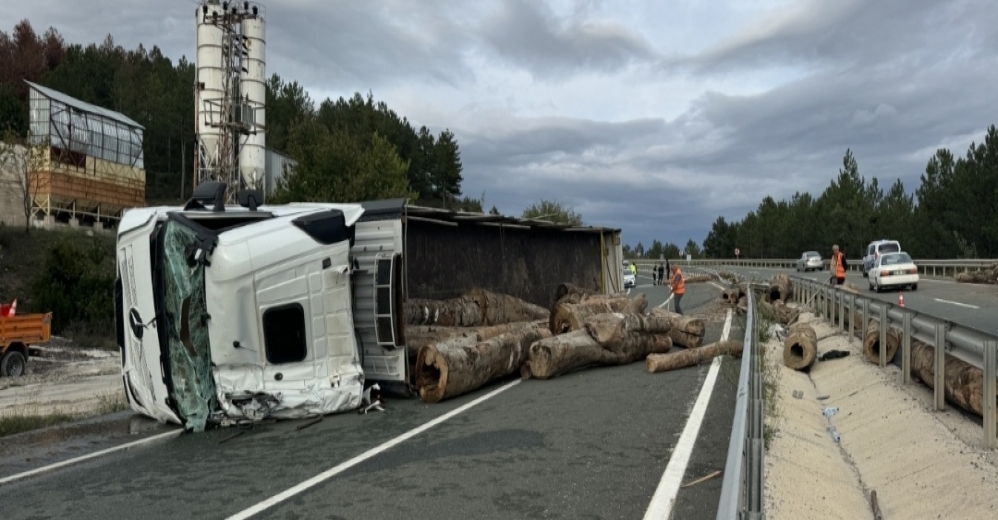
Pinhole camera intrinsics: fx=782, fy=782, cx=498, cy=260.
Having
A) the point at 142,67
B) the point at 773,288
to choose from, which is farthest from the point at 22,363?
the point at 142,67

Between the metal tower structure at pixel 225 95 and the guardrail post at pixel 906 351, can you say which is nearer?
the guardrail post at pixel 906 351

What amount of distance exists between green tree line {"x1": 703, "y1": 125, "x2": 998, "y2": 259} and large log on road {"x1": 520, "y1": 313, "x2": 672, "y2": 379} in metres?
42.1

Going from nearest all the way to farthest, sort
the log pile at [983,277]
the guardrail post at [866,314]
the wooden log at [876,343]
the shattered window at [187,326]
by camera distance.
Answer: the shattered window at [187,326] → the wooden log at [876,343] → the guardrail post at [866,314] → the log pile at [983,277]

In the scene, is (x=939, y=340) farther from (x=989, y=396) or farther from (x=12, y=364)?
(x=12, y=364)

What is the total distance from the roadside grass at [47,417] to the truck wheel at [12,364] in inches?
270

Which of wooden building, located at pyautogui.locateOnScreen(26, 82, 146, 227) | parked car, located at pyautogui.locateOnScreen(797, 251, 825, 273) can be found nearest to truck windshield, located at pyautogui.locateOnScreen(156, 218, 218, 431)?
wooden building, located at pyautogui.locateOnScreen(26, 82, 146, 227)

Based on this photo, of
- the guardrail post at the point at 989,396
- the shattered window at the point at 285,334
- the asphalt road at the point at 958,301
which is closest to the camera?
the guardrail post at the point at 989,396

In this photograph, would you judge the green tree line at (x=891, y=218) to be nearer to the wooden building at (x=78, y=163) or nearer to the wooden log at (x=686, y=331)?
the wooden log at (x=686, y=331)

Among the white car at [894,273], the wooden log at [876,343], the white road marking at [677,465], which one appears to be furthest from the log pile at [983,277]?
the white road marking at [677,465]

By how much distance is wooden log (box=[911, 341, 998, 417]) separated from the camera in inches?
283

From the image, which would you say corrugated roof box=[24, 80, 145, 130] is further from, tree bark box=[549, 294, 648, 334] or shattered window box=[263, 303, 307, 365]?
shattered window box=[263, 303, 307, 365]

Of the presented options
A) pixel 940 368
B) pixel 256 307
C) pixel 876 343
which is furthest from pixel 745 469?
pixel 876 343

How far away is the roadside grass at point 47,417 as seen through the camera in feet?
34.1

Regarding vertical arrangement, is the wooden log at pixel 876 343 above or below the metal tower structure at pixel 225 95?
below
